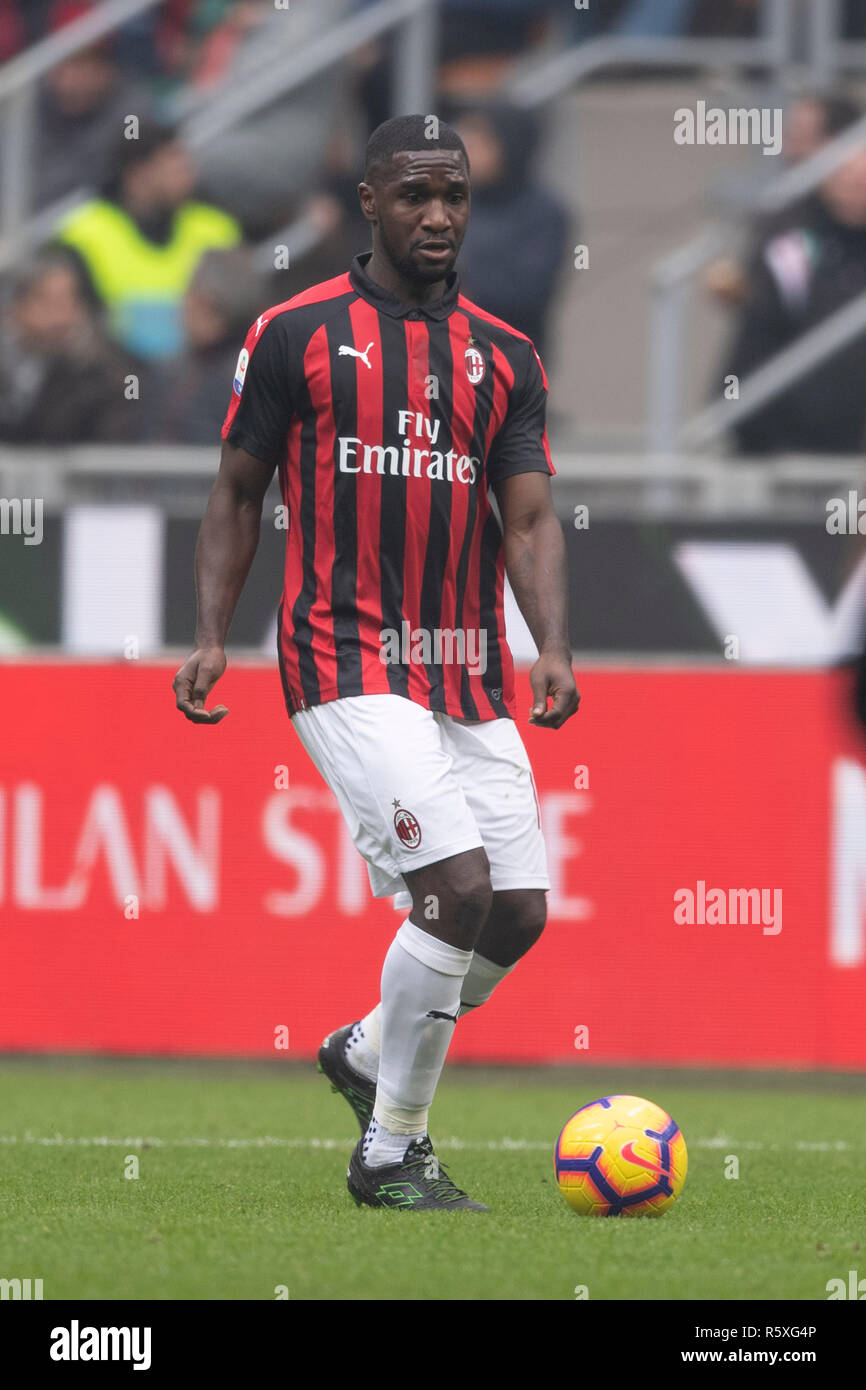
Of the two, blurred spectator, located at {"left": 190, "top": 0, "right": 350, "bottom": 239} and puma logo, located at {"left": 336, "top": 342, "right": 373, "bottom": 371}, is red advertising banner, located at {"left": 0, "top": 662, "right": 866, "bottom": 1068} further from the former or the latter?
blurred spectator, located at {"left": 190, "top": 0, "right": 350, "bottom": 239}

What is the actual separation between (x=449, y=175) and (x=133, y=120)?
6.40 m

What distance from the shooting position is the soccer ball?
4.84m

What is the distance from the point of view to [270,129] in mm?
11734

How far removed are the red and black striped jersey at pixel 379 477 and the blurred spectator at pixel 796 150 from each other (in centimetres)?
532

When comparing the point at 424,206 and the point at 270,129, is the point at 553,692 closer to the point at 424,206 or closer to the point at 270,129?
the point at 424,206

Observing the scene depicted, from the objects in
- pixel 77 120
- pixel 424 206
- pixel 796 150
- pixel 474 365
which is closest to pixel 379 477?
pixel 474 365

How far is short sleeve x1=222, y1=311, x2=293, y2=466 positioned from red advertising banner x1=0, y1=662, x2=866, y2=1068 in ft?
11.0

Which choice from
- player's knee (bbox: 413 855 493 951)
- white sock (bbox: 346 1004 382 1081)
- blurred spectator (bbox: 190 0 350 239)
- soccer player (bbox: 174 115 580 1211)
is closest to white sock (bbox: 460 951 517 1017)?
soccer player (bbox: 174 115 580 1211)

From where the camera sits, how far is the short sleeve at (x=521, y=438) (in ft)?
16.8

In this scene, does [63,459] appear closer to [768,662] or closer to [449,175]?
[768,662]

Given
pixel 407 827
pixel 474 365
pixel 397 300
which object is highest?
pixel 397 300

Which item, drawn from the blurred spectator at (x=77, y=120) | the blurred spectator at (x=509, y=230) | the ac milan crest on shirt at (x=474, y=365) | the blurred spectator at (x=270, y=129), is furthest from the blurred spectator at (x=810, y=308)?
the ac milan crest on shirt at (x=474, y=365)

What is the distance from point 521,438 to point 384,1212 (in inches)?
67.8

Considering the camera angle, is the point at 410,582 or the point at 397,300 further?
the point at 397,300
